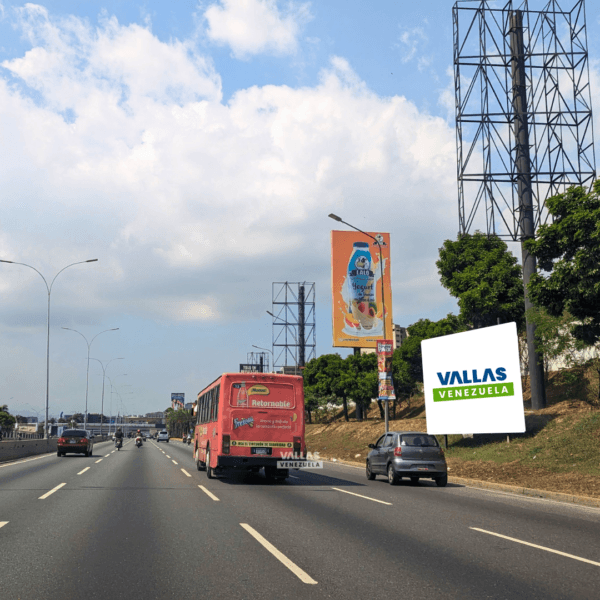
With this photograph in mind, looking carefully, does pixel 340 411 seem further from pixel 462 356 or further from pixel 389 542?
pixel 389 542

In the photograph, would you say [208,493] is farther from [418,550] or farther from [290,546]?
[418,550]

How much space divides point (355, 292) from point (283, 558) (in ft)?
145

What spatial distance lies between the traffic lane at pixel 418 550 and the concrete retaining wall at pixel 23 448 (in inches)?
955

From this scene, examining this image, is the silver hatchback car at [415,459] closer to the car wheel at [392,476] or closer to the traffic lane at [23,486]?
the car wheel at [392,476]

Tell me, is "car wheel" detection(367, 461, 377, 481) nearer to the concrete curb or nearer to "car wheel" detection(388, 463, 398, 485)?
"car wheel" detection(388, 463, 398, 485)

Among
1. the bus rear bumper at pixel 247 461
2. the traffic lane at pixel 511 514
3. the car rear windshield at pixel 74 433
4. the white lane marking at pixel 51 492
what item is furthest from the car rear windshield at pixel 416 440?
the car rear windshield at pixel 74 433

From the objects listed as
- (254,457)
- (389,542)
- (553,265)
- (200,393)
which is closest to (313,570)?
(389,542)

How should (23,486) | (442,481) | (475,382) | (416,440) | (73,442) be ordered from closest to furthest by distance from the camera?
(23,486) → (416,440) → (442,481) → (475,382) → (73,442)

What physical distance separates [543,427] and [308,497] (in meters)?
14.0

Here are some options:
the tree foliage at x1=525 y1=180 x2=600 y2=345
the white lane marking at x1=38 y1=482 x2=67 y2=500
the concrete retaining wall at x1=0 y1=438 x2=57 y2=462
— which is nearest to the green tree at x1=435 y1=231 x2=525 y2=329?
the tree foliage at x1=525 y1=180 x2=600 y2=345

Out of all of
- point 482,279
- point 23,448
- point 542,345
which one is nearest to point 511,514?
point 542,345

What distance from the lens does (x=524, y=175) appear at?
34.0 m

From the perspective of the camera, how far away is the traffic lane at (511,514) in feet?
32.4

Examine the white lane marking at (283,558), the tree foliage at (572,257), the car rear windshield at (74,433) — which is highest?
the tree foliage at (572,257)
